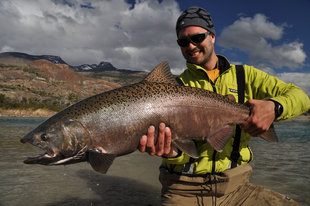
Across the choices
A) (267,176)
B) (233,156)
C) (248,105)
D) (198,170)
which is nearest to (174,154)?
(198,170)

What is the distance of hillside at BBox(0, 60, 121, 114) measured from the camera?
87312 millimetres

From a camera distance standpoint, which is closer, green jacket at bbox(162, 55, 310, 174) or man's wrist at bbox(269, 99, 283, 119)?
man's wrist at bbox(269, 99, 283, 119)

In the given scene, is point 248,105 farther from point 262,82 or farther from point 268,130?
point 262,82

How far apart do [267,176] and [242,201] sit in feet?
15.8

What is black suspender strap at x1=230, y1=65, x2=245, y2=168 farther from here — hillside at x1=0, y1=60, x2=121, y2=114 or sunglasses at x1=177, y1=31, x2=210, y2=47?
hillside at x1=0, y1=60, x2=121, y2=114

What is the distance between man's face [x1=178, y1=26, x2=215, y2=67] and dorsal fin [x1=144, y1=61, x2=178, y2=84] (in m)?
0.81

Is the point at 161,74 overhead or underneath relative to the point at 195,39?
underneath

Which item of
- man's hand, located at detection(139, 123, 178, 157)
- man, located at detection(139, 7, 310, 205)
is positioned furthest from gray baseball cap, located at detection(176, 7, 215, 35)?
man's hand, located at detection(139, 123, 178, 157)

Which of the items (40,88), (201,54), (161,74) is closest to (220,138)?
(161,74)

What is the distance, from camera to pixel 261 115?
263cm

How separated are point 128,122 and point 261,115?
1590 mm

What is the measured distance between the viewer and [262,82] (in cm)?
334

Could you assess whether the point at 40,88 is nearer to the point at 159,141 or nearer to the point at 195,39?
the point at 195,39

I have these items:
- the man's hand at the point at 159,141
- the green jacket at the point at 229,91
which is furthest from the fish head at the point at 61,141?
the green jacket at the point at 229,91
